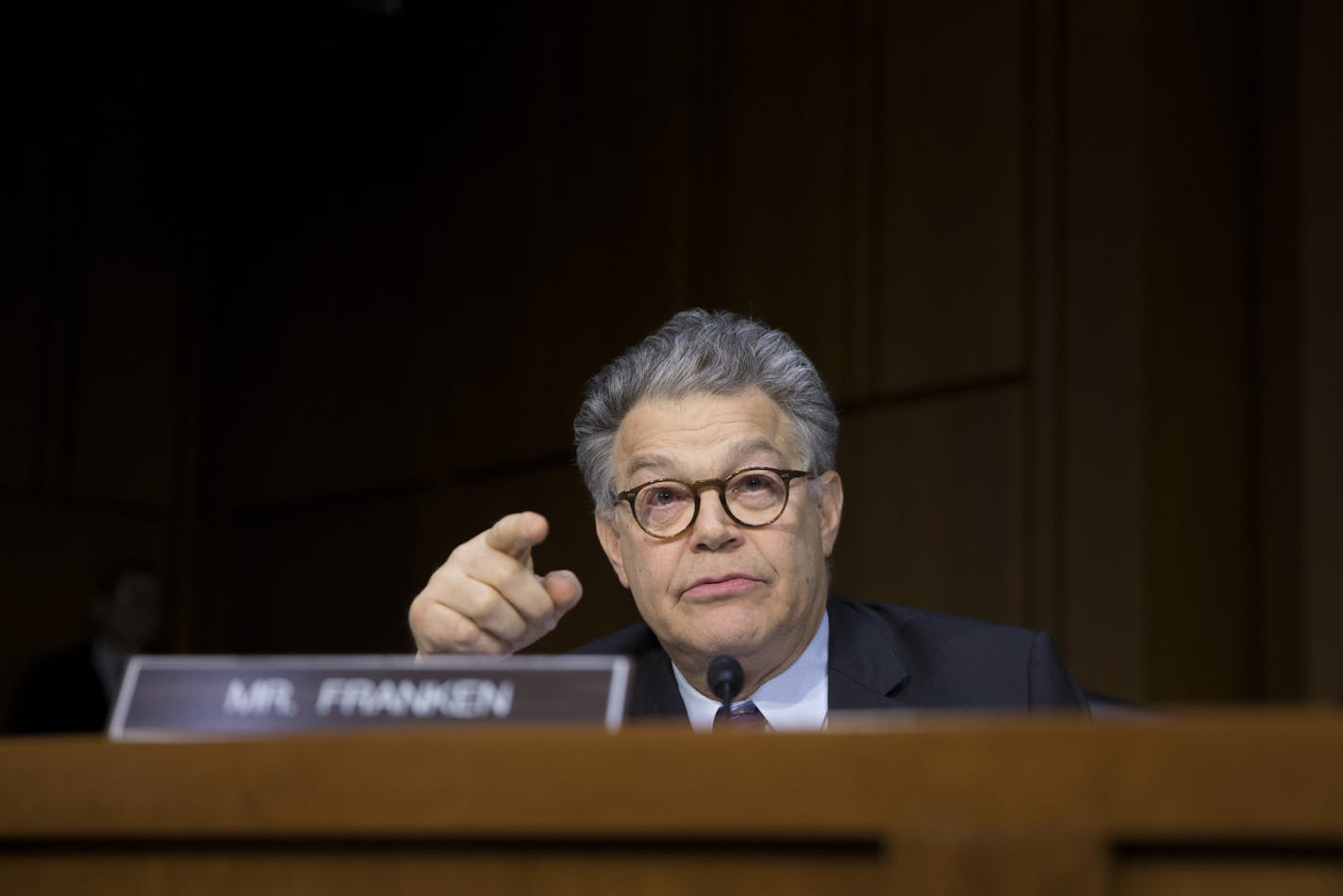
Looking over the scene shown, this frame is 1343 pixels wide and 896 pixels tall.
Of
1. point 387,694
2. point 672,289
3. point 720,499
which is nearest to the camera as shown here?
point 387,694

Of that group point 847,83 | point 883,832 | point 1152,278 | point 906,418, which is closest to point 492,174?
point 847,83

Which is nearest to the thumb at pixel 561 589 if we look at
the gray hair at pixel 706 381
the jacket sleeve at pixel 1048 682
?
the gray hair at pixel 706 381

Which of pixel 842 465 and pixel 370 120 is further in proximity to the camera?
pixel 370 120

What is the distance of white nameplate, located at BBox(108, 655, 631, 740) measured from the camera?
3.24ft

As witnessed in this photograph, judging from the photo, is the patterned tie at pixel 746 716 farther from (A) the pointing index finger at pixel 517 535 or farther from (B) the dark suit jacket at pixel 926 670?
(A) the pointing index finger at pixel 517 535

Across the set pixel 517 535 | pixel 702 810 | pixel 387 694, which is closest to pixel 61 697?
pixel 517 535

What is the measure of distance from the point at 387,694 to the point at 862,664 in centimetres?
105

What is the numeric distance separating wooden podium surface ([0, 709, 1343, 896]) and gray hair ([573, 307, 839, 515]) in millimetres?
1235

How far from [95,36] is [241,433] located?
1627 mm

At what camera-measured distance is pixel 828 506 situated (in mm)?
2164

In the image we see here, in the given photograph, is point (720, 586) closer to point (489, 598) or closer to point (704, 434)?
point (704, 434)

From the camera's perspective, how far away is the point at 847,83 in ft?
14.1

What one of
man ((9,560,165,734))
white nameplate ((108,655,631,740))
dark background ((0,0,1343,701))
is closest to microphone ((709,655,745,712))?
white nameplate ((108,655,631,740))

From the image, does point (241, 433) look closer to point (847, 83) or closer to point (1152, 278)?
point (847, 83)
